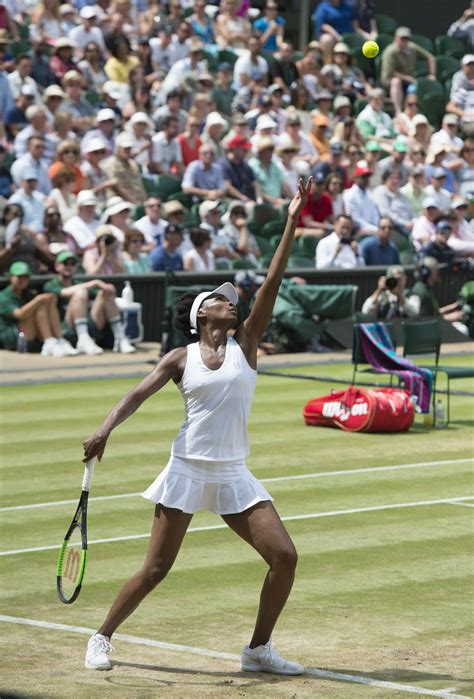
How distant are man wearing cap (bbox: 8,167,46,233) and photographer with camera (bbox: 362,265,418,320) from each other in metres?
4.91

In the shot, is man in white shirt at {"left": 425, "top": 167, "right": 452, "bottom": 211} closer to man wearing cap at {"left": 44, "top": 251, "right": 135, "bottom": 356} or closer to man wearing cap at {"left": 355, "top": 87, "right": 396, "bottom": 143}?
man wearing cap at {"left": 355, "top": 87, "right": 396, "bottom": 143}

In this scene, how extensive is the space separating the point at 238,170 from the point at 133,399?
17190 mm

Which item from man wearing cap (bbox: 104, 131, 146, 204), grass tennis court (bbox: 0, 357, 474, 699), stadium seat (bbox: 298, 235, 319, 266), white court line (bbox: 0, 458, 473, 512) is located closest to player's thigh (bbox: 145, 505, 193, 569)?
grass tennis court (bbox: 0, 357, 474, 699)

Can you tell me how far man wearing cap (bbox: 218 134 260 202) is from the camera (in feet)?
78.0

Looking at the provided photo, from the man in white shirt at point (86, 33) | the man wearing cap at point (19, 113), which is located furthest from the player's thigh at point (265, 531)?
the man in white shirt at point (86, 33)

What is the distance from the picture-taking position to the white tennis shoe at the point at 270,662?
7.09m

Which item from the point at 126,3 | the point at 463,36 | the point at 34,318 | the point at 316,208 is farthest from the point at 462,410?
the point at 463,36

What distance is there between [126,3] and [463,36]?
10683 mm

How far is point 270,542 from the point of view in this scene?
277 inches

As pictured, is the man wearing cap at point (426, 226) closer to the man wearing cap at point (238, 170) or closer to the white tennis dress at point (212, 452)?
the man wearing cap at point (238, 170)

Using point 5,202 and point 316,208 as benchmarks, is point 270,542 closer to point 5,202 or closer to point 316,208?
point 5,202

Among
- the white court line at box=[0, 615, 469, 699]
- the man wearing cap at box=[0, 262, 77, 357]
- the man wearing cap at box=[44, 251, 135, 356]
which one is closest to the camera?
the white court line at box=[0, 615, 469, 699]

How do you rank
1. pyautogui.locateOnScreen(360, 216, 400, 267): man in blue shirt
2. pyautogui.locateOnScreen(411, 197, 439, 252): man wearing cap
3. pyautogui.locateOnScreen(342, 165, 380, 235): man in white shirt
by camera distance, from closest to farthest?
1. pyautogui.locateOnScreen(360, 216, 400, 267): man in blue shirt
2. pyautogui.locateOnScreen(342, 165, 380, 235): man in white shirt
3. pyautogui.locateOnScreen(411, 197, 439, 252): man wearing cap

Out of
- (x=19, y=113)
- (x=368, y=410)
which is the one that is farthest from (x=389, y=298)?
(x=368, y=410)
